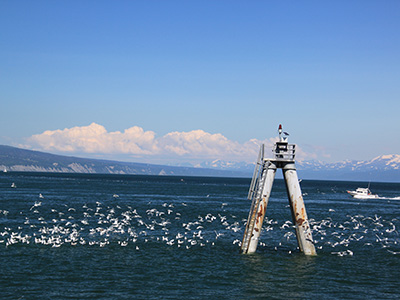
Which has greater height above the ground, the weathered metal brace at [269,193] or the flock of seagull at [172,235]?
the weathered metal brace at [269,193]

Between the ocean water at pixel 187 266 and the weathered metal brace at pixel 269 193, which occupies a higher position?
the weathered metal brace at pixel 269 193

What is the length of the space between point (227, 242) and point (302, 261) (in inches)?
410

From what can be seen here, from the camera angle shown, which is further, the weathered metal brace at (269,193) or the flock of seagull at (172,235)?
the flock of seagull at (172,235)

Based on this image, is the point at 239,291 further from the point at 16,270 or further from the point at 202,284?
the point at 16,270

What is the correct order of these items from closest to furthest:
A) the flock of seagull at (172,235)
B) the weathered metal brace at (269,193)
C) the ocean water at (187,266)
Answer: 1. the ocean water at (187,266)
2. the weathered metal brace at (269,193)
3. the flock of seagull at (172,235)

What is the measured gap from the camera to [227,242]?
4656cm

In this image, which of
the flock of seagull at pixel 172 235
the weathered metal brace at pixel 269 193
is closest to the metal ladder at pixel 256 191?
the weathered metal brace at pixel 269 193

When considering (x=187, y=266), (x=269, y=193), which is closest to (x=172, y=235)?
(x=187, y=266)

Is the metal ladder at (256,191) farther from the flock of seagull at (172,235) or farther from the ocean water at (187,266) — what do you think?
the flock of seagull at (172,235)

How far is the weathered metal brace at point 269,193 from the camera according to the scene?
37.2 meters

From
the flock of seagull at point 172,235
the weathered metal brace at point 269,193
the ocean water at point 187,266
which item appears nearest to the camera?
the ocean water at point 187,266

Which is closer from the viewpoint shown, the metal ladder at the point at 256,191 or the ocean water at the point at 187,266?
the ocean water at the point at 187,266

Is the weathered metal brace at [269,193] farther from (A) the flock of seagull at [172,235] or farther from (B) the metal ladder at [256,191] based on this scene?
(A) the flock of seagull at [172,235]

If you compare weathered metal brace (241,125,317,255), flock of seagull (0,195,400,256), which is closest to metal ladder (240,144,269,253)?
weathered metal brace (241,125,317,255)
